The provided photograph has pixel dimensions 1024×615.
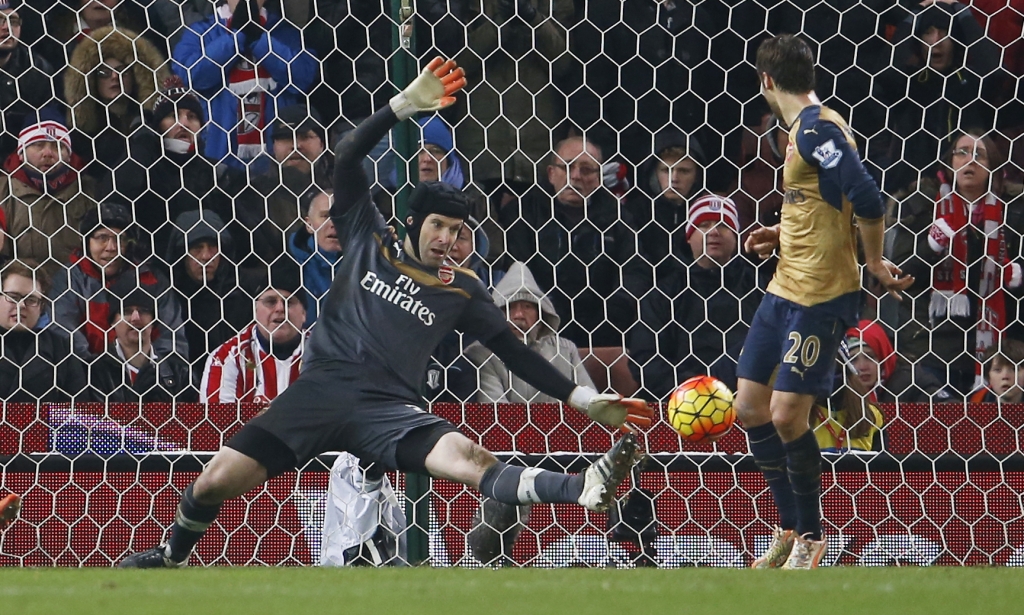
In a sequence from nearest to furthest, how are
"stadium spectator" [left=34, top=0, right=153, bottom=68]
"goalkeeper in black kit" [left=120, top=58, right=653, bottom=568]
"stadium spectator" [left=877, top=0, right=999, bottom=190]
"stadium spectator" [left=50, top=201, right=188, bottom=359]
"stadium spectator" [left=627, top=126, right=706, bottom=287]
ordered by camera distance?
"goalkeeper in black kit" [left=120, top=58, right=653, bottom=568], "stadium spectator" [left=50, top=201, right=188, bottom=359], "stadium spectator" [left=627, top=126, right=706, bottom=287], "stadium spectator" [left=877, top=0, right=999, bottom=190], "stadium spectator" [left=34, top=0, right=153, bottom=68]

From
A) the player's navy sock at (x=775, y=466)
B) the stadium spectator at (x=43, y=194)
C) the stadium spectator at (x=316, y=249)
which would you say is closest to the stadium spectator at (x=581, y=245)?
the stadium spectator at (x=316, y=249)

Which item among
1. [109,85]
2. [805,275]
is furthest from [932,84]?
[109,85]

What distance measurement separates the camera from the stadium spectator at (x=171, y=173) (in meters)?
6.74

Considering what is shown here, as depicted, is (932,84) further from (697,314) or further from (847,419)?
(847,419)

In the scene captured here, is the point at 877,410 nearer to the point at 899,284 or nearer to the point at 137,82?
the point at 899,284

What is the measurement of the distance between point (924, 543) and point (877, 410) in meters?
0.55

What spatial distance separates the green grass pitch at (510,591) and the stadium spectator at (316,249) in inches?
80.8

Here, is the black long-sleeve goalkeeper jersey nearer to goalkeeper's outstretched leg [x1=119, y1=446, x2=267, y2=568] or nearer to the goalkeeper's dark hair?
goalkeeper's outstretched leg [x1=119, y1=446, x2=267, y2=568]

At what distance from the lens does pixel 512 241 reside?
671cm

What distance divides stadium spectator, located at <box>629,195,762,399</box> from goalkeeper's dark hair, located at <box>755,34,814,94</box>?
61.3 inches

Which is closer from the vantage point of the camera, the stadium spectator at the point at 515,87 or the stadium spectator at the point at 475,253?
the stadium spectator at the point at 475,253

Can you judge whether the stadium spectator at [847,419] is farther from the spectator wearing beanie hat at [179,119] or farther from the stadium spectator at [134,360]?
the spectator wearing beanie hat at [179,119]

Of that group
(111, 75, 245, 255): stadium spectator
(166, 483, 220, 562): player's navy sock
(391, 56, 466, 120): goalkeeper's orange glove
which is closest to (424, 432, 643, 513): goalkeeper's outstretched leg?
(166, 483, 220, 562): player's navy sock

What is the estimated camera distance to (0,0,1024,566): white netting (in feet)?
19.8
